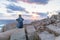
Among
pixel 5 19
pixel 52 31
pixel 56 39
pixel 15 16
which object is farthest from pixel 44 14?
pixel 56 39

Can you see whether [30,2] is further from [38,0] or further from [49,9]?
[49,9]

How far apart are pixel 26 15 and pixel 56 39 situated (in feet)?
9.65

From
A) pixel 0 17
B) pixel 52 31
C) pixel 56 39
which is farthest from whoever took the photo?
pixel 0 17

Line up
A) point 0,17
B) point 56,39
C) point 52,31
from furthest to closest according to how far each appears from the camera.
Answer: point 0,17 < point 52,31 < point 56,39

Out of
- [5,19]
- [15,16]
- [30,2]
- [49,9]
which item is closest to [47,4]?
[49,9]

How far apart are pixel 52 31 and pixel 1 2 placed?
114 inches

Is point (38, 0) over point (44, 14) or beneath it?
over

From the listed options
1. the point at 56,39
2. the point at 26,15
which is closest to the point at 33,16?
the point at 26,15

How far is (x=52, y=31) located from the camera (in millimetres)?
2357

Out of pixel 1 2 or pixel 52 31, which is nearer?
pixel 52 31

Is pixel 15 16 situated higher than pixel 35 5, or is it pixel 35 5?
pixel 35 5

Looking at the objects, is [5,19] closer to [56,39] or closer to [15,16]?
[15,16]

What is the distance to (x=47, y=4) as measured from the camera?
4961 mm

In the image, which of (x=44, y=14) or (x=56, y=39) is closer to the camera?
(x=56, y=39)
